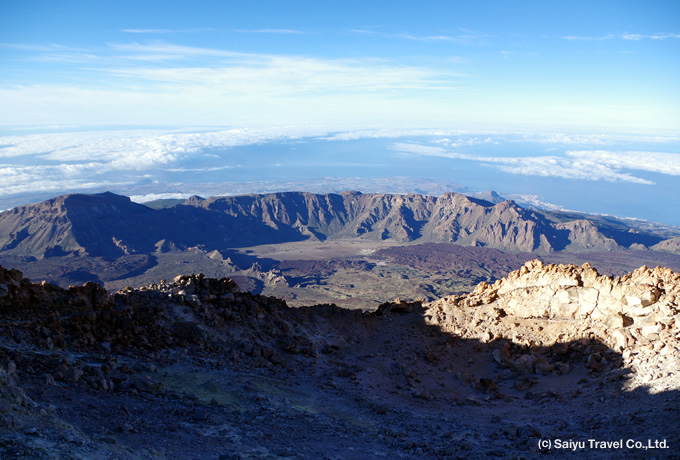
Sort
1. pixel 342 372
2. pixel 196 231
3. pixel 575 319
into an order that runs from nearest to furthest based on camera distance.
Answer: pixel 342 372
pixel 575 319
pixel 196 231

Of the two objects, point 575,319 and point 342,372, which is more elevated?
point 575,319

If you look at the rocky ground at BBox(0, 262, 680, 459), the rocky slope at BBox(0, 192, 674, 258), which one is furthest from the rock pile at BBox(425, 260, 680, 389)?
the rocky slope at BBox(0, 192, 674, 258)

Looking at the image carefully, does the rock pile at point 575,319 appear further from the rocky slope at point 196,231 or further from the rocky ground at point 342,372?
the rocky slope at point 196,231

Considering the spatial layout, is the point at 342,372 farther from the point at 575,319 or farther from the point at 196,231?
the point at 196,231

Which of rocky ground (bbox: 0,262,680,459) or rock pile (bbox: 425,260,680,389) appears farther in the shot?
rock pile (bbox: 425,260,680,389)

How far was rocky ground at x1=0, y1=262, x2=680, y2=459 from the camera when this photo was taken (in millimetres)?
11453

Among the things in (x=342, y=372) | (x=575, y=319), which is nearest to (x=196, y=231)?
(x=342, y=372)

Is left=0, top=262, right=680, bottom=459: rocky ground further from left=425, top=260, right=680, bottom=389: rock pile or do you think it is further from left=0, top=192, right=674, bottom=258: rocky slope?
left=0, top=192, right=674, bottom=258: rocky slope

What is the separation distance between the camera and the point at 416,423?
14.8 m

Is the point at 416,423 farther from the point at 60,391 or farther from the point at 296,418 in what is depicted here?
the point at 60,391

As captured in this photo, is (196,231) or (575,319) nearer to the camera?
(575,319)

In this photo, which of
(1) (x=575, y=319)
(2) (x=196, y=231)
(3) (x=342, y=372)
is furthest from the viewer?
(2) (x=196, y=231)

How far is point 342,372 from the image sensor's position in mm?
19062

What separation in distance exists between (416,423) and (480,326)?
10056 mm
